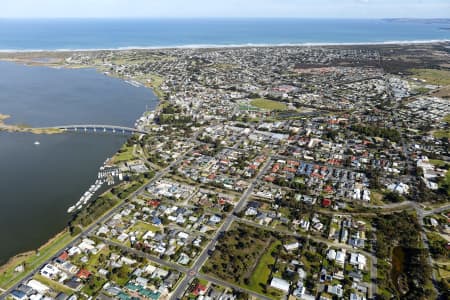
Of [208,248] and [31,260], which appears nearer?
[31,260]

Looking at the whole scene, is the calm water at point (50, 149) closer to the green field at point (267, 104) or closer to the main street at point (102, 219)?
the main street at point (102, 219)

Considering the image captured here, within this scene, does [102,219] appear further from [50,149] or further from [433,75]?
[433,75]

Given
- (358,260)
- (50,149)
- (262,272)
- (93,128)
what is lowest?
(262,272)

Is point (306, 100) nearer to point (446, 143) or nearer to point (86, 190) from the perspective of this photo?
point (446, 143)

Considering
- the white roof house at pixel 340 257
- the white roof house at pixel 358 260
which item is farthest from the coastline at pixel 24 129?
the white roof house at pixel 358 260

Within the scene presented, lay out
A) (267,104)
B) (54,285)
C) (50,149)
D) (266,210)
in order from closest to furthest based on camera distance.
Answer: (54,285), (266,210), (50,149), (267,104)

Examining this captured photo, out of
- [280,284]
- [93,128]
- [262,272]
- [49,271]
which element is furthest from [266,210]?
[93,128]

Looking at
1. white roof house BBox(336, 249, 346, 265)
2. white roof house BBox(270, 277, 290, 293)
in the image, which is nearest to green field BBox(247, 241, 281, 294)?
white roof house BBox(270, 277, 290, 293)

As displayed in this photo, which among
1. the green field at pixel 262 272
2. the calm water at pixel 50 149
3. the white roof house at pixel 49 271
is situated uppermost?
the calm water at pixel 50 149
